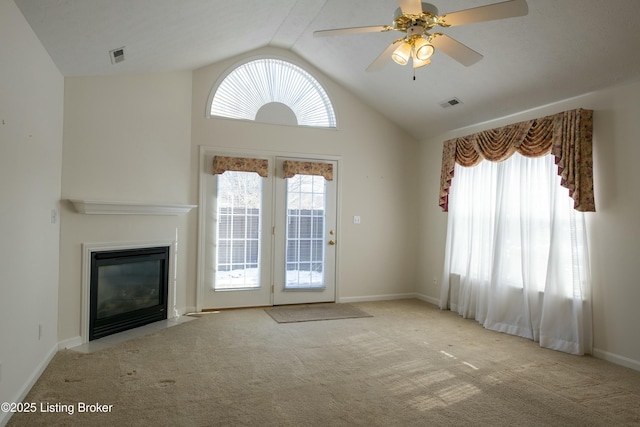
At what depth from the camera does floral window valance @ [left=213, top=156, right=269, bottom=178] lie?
17.4 feet

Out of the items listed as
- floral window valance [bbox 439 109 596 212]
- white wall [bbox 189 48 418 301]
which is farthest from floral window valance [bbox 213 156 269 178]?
floral window valance [bbox 439 109 596 212]

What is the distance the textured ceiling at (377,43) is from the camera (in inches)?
124

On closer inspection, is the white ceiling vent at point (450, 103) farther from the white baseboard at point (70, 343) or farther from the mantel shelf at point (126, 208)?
the white baseboard at point (70, 343)

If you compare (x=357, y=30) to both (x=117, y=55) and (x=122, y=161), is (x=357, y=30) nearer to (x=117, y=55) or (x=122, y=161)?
(x=117, y=55)

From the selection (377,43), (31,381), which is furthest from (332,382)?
(377,43)

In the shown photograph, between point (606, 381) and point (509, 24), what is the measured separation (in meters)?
3.03

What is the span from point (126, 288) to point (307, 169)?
2.69 metres

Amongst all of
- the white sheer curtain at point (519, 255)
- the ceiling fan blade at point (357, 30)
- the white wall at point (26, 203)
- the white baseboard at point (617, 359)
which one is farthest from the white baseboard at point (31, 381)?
the white baseboard at point (617, 359)

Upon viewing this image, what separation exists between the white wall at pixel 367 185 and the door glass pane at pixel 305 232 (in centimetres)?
31

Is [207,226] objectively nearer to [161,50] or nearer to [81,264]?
[81,264]

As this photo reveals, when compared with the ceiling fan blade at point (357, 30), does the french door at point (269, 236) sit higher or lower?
lower

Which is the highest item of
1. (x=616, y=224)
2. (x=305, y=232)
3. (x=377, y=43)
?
(x=377, y=43)

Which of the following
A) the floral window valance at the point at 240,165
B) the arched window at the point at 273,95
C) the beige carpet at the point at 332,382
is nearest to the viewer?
the beige carpet at the point at 332,382

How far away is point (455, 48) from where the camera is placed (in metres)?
2.87
